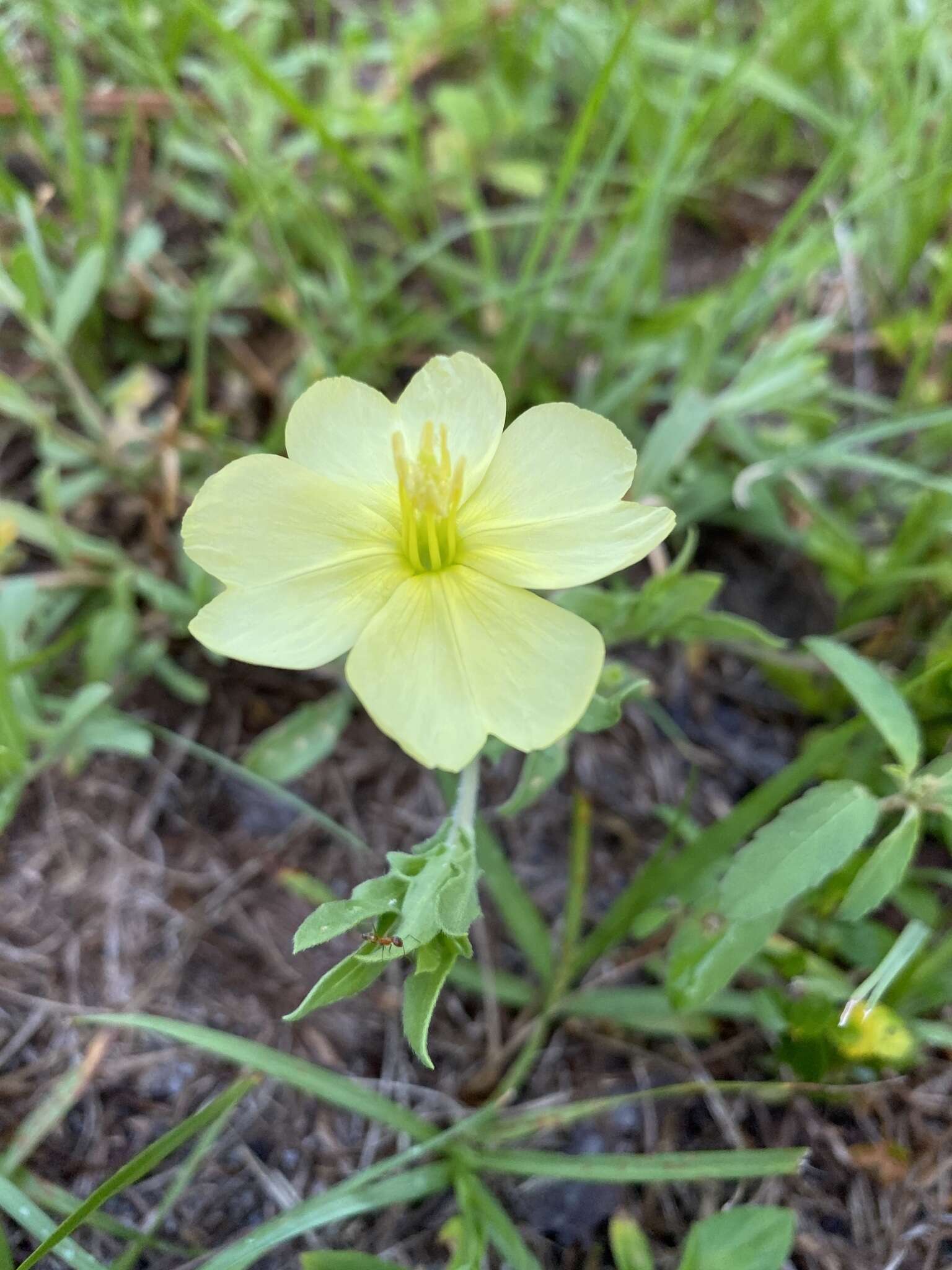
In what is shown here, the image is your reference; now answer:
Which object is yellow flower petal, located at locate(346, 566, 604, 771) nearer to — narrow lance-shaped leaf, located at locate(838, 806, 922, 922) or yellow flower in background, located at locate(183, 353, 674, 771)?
yellow flower in background, located at locate(183, 353, 674, 771)

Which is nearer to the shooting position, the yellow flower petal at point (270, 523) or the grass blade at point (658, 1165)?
the yellow flower petal at point (270, 523)

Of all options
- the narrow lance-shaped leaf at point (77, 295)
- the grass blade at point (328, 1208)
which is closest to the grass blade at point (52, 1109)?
the grass blade at point (328, 1208)

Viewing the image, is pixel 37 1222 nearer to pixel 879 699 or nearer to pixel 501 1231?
pixel 501 1231

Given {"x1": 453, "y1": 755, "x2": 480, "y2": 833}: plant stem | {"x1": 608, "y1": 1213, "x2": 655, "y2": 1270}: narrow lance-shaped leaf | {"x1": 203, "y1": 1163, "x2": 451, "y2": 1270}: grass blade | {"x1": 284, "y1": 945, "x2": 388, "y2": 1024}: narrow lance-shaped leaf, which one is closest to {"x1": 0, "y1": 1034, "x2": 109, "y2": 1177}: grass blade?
{"x1": 203, "y1": 1163, "x2": 451, "y2": 1270}: grass blade

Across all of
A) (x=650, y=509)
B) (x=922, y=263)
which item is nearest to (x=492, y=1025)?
(x=650, y=509)

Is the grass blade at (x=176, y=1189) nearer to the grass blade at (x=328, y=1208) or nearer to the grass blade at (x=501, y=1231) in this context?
the grass blade at (x=328, y=1208)
